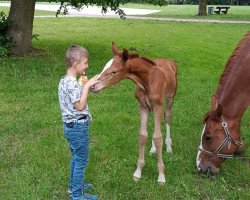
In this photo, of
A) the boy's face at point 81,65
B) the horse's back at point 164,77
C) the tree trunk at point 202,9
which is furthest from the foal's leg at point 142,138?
the tree trunk at point 202,9

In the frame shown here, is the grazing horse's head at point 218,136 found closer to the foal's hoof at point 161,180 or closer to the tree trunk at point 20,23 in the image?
the foal's hoof at point 161,180

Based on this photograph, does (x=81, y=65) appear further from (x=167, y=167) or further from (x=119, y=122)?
(x=119, y=122)

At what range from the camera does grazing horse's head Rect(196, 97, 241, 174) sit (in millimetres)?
4672

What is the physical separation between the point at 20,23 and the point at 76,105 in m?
8.90

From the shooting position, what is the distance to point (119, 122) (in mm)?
7168

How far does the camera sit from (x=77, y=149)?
4.39 meters

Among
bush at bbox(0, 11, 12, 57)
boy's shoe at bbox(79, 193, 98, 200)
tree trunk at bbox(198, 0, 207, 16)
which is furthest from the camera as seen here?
tree trunk at bbox(198, 0, 207, 16)

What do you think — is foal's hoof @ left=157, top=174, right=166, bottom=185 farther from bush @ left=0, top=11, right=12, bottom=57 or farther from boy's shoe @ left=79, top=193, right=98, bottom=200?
bush @ left=0, top=11, right=12, bottom=57

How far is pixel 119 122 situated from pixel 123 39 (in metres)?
10.8

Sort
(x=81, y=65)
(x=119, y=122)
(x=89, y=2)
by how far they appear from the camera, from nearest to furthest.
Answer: (x=81, y=65) < (x=119, y=122) < (x=89, y=2)

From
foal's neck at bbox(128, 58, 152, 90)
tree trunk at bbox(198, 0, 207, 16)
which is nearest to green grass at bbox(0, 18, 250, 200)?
foal's neck at bbox(128, 58, 152, 90)

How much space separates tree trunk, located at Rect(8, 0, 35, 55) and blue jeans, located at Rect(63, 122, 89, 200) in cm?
868

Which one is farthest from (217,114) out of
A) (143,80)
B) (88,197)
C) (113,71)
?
(88,197)

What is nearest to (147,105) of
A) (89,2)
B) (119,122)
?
(119,122)
